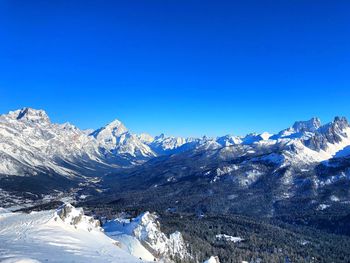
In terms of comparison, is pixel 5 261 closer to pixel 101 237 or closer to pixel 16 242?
pixel 16 242

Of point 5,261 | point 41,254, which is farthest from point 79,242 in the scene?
point 5,261

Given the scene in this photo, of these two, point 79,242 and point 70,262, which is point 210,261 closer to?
point 79,242

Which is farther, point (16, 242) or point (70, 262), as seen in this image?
point (16, 242)

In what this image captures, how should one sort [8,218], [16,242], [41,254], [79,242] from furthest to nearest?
[8,218] < [79,242] < [16,242] < [41,254]

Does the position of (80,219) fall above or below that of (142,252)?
above

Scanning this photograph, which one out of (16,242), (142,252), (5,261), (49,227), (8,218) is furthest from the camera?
(142,252)

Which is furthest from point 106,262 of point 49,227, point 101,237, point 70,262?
point 101,237
